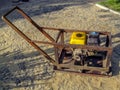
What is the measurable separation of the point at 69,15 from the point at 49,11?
3.76ft

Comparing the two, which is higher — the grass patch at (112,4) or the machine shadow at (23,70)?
the grass patch at (112,4)

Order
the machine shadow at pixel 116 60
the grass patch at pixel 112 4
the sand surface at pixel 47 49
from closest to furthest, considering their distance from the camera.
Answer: the sand surface at pixel 47 49 → the machine shadow at pixel 116 60 → the grass patch at pixel 112 4

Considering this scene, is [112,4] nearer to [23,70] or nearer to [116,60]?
[116,60]

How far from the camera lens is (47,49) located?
26.9 feet

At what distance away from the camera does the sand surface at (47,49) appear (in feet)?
21.4

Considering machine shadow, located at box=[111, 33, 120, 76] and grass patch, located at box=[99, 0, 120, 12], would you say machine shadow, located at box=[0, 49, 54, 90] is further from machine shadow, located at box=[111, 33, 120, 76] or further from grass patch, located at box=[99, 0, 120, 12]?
grass patch, located at box=[99, 0, 120, 12]

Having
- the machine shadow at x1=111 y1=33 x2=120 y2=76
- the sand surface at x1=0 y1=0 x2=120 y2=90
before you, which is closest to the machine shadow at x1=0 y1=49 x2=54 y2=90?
the sand surface at x1=0 y1=0 x2=120 y2=90

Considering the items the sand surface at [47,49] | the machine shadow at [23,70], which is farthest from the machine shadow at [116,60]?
the machine shadow at [23,70]

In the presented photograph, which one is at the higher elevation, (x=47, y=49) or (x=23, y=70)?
(x=47, y=49)

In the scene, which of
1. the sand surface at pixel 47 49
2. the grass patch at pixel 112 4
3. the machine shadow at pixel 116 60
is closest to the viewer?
the sand surface at pixel 47 49

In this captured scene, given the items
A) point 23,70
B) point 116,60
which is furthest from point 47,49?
point 116,60

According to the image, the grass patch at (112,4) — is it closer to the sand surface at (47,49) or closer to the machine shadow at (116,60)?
the sand surface at (47,49)

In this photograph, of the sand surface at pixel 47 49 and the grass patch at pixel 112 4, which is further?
the grass patch at pixel 112 4

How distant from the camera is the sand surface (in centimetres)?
652
